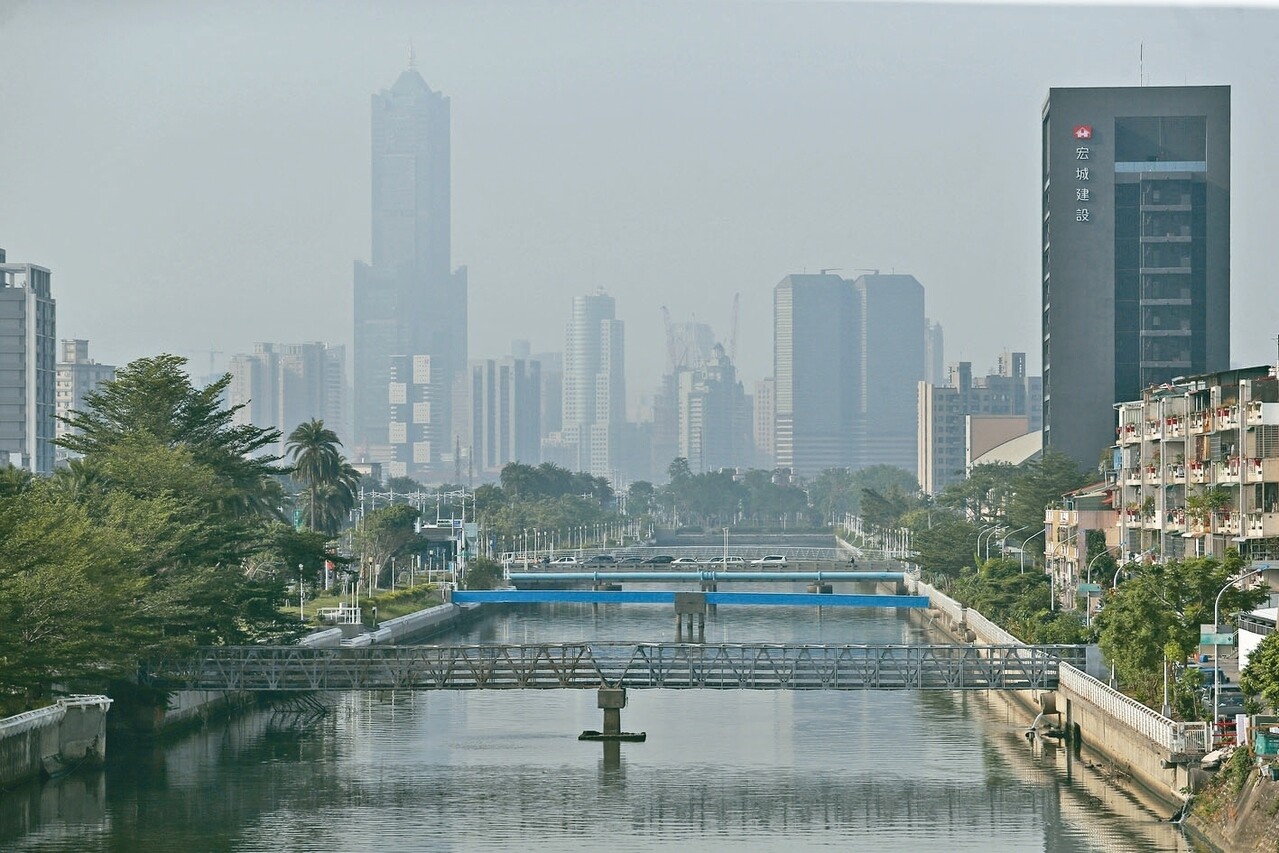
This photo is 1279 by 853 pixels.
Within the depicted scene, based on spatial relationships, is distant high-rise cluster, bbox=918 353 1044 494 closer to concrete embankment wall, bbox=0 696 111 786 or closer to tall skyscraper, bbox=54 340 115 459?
tall skyscraper, bbox=54 340 115 459

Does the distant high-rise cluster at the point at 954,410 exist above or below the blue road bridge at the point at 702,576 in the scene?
above

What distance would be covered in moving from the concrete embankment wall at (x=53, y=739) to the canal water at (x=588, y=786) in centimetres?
32

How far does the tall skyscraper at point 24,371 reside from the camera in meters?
99.5

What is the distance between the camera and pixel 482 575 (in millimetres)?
71500

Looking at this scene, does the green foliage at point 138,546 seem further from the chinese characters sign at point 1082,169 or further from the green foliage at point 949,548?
the chinese characters sign at point 1082,169

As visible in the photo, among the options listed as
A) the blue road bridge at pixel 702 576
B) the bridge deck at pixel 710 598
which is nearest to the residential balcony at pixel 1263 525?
the bridge deck at pixel 710 598

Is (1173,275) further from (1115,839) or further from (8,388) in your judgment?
(8,388)

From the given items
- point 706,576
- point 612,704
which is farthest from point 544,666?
point 706,576

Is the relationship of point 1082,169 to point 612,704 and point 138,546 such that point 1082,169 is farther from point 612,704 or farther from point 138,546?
point 138,546

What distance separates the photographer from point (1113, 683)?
31047mm

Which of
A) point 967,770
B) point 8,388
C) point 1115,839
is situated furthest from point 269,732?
point 8,388

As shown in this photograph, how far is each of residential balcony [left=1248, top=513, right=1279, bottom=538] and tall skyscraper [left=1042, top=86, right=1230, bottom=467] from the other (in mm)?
35567

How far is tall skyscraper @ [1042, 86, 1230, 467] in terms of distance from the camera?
71.1 meters

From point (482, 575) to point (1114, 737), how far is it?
4395cm
